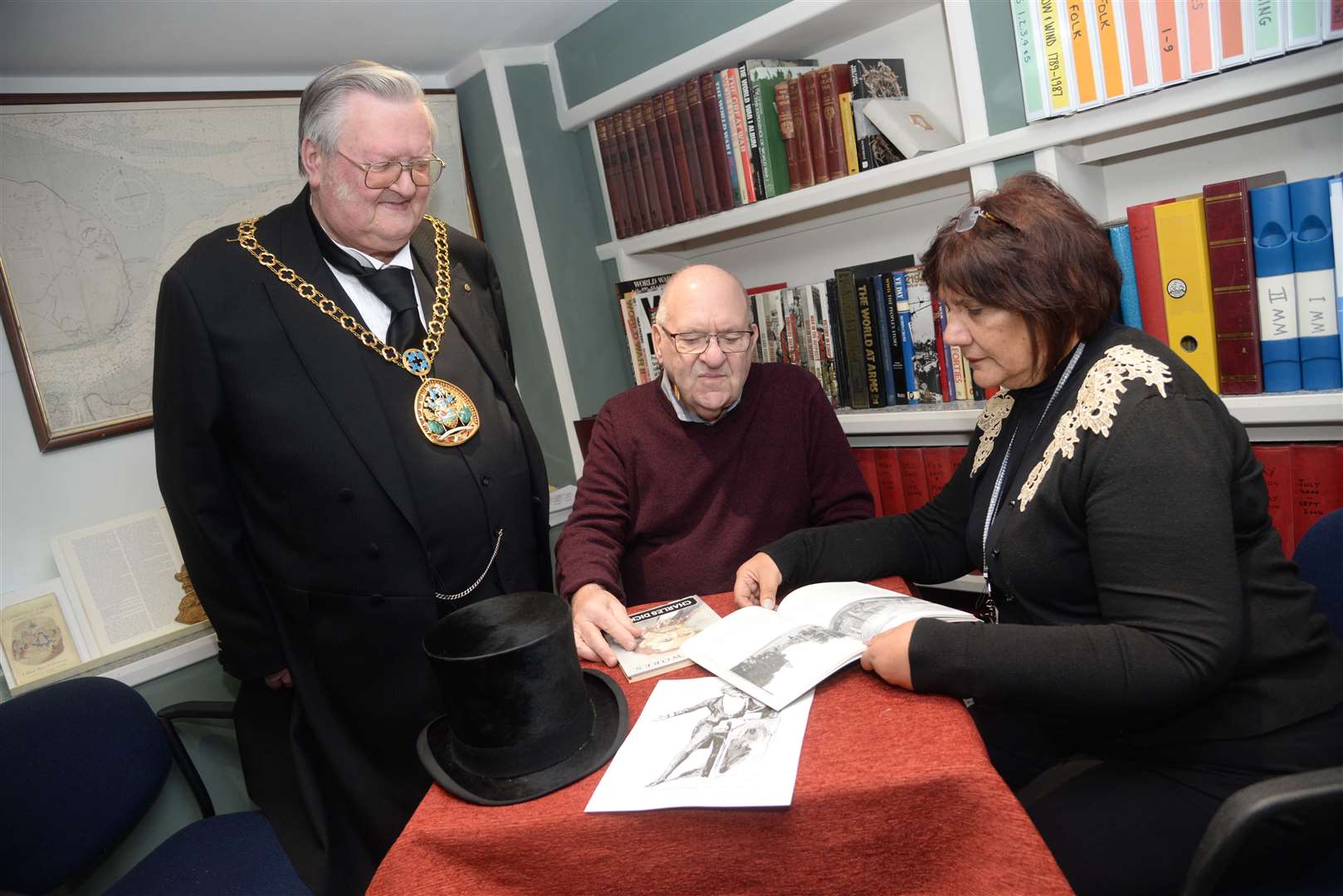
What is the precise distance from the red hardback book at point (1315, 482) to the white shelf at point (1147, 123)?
26.9 inches

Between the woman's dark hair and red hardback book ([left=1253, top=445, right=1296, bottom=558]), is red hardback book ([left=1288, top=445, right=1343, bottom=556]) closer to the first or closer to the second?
red hardback book ([left=1253, top=445, right=1296, bottom=558])

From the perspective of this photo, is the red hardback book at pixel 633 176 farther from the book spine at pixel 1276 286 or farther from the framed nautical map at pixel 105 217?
the book spine at pixel 1276 286

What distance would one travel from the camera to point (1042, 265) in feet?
4.21

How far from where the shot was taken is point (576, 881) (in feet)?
3.24

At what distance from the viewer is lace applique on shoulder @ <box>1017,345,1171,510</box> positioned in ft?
3.86

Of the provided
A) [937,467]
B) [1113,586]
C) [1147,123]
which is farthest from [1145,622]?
[1147,123]

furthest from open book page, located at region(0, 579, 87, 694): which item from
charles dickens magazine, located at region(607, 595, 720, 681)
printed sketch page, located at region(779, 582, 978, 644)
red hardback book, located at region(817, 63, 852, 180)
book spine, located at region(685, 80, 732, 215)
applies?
red hardback book, located at region(817, 63, 852, 180)

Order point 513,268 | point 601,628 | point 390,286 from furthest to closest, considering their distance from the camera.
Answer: point 513,268, point 390,286, point 601,628

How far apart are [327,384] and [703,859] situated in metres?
1.15

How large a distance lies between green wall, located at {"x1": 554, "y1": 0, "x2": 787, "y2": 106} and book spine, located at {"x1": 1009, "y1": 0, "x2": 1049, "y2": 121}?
2.09 feet

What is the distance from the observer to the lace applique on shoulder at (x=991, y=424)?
61.0 inches

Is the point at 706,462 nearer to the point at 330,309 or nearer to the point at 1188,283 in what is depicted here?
the point at 330,309

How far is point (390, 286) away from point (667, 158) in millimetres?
1143

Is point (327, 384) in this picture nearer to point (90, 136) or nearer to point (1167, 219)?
point (90, 136)
